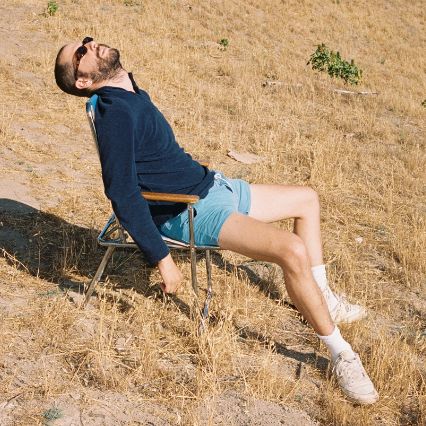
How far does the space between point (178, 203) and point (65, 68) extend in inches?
35.6

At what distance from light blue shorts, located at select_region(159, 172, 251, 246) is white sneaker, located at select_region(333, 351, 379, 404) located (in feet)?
2.84

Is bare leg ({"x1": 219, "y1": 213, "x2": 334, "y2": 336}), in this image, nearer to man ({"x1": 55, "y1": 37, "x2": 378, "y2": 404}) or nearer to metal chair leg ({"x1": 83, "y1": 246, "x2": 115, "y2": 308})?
man ({"x1": 55, "y1": 37, "x2": 378, "y2": 404})

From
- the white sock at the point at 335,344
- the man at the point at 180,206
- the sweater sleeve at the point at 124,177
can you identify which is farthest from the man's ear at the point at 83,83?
the white sock at the point at 335,344

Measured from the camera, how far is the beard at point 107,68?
335 centimetres

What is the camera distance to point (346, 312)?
373cm

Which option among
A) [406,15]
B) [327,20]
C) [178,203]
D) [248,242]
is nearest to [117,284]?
[178,203]

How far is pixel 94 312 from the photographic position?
11.8 ft

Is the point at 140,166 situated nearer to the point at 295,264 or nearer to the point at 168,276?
the point at 168,276

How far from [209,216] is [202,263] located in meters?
1.12

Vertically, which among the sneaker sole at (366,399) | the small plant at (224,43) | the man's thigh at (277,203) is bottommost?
the sneaker sole at (366,399)

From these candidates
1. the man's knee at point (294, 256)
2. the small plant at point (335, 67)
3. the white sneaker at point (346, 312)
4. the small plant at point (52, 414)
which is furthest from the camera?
the small plant at point (335, 67)

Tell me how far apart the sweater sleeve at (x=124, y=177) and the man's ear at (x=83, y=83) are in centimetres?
29

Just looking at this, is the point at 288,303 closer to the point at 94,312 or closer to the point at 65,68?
the point at 94,312

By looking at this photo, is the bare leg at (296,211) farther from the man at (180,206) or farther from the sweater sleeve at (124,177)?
the sweater sleeve at (124,177)
